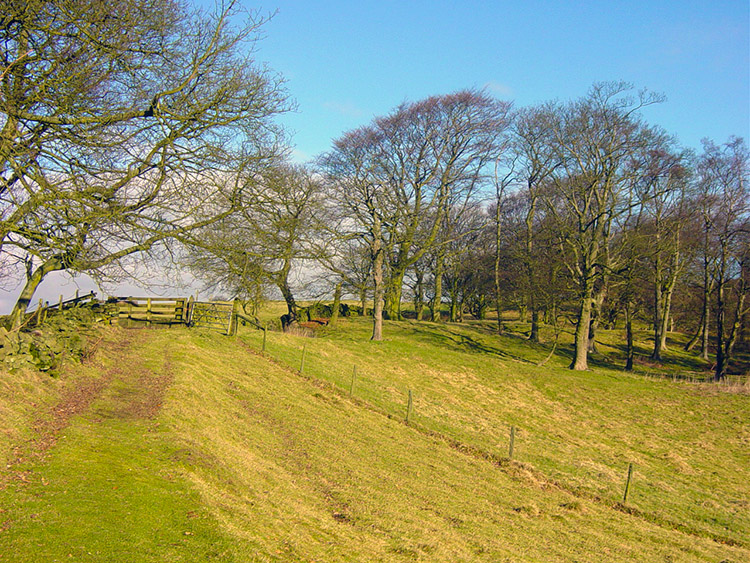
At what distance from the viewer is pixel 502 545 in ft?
34.1

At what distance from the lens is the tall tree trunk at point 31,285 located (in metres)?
11.5

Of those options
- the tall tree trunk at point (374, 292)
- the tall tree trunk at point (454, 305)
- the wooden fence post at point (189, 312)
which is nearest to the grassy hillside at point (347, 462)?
the wooden fence post at point (189, 312)

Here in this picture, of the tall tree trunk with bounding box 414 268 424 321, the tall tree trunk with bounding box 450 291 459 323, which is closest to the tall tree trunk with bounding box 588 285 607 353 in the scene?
the tall tree trunk with bounding box 450 291 459 323

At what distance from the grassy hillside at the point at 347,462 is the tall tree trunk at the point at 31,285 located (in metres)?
1.87

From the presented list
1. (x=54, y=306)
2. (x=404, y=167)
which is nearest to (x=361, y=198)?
(x=404, y=167)

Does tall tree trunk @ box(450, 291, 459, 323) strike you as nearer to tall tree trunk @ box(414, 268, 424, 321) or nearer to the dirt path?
tall tree trunk @ box(414, 268, 424, 321)

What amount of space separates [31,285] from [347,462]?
28.5ft

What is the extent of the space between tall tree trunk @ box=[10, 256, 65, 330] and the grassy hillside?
1.87 m

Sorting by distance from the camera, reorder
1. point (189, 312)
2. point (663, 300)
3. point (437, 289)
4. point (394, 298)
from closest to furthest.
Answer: point (189, 312) → point (663, 300) → point (394, 298) → point (437, 289)

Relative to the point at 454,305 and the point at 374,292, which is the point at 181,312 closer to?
the point at 374,292

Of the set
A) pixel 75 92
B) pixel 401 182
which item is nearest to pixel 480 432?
pixel 75 92

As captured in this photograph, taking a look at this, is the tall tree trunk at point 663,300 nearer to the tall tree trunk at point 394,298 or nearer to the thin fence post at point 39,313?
the tall tree trunk at point 394,298

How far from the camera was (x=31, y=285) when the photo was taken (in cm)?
1239

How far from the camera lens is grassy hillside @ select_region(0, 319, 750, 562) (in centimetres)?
757
